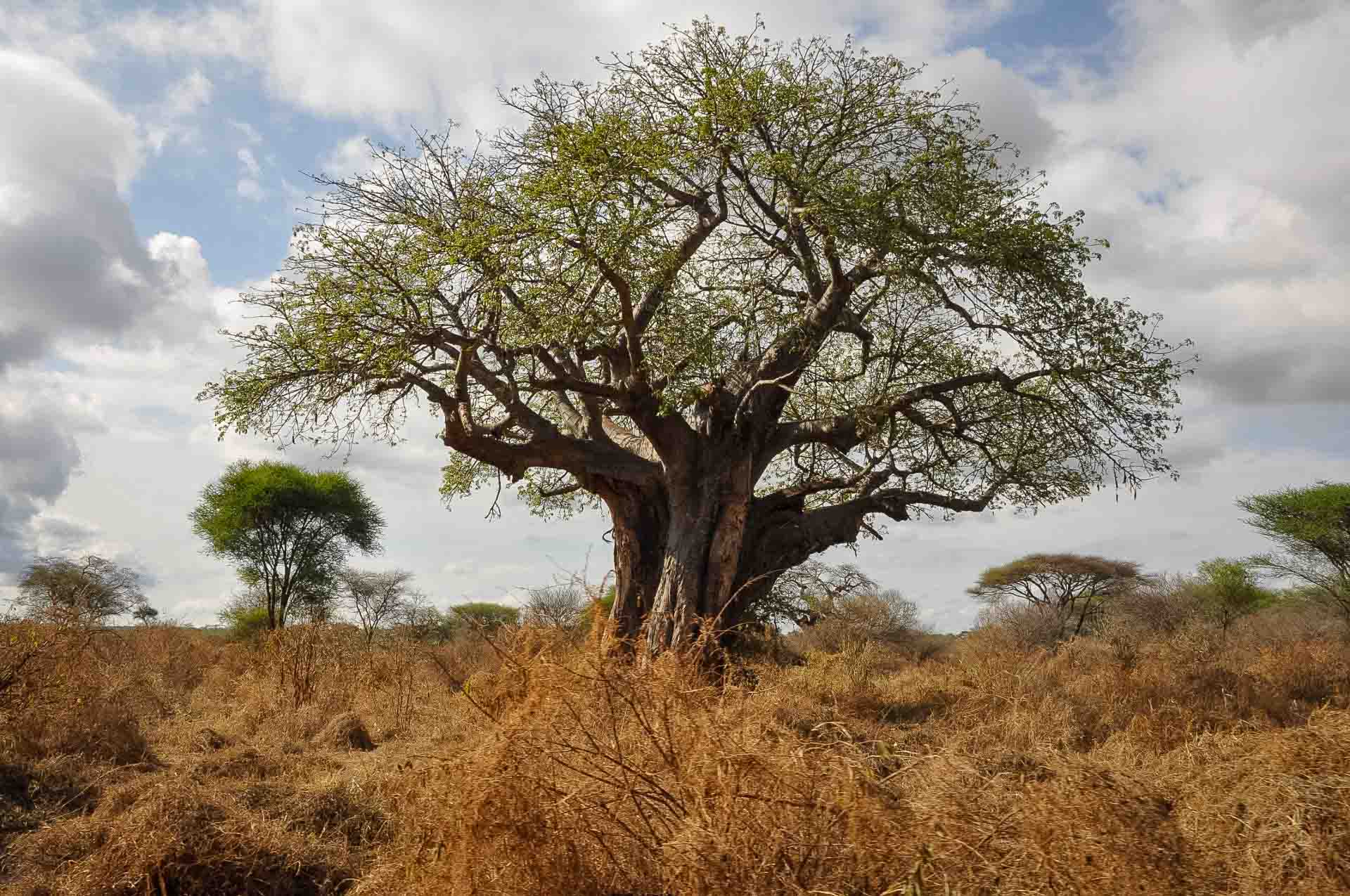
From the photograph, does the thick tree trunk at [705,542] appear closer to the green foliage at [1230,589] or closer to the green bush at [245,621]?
the green bush at [245,621]

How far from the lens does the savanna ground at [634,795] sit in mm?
3498

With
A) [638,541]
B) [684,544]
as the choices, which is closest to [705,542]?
[684,544]

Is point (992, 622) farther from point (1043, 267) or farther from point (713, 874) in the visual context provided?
point (713, 874)

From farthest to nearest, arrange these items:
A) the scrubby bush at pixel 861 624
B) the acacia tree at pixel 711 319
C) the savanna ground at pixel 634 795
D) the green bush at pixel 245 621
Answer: the green bush at pixel 245 621, the scrubby bush at pixel 861 624, the acacia tree at pixel 711 319, the savanna ground at pixel 634 795

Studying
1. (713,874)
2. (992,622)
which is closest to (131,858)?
(713,874)

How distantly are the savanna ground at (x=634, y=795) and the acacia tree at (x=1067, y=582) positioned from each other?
55.9 ft

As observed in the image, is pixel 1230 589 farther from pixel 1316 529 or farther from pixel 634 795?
Answer: pixel 634 795

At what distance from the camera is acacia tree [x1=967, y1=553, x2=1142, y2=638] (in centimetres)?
2541

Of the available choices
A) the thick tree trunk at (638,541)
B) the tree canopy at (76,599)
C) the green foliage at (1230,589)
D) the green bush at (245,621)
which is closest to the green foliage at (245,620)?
the green bush at (245,621)

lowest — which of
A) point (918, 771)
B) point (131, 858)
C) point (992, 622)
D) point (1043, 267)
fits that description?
point (131, 858)

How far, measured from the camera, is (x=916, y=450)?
12.8 meters

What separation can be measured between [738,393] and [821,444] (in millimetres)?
1939

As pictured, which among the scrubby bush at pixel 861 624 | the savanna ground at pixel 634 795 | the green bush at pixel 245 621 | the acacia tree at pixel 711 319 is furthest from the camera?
the green bush at pixel 245 621

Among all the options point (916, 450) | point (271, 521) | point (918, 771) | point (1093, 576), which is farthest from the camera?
point (1093, 576)
